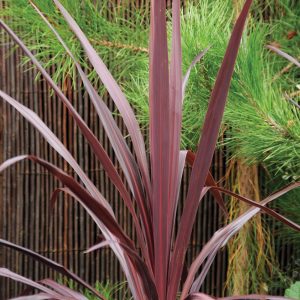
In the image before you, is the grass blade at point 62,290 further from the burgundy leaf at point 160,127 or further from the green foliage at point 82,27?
the green foliage at point 82,27

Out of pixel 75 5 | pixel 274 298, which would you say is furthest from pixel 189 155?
pixel 75 5

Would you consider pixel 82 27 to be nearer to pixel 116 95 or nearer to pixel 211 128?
pixel 116 95

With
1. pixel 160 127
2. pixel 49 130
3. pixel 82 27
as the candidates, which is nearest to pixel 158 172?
pixel 160 127

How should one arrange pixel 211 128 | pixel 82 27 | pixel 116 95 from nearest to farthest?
pixel 211 128
pixel 116 95
pixel 82 27

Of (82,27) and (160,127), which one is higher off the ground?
(82,27)

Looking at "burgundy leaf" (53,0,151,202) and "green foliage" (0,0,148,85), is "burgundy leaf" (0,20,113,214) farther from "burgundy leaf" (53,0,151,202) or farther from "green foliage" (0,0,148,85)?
"green foliage" (0,0,148,85)

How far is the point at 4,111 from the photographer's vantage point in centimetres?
210

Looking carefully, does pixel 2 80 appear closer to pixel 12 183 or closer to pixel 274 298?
pixel 12 183

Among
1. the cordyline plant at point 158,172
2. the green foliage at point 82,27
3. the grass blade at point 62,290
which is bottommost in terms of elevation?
the grass blade at point 62,290

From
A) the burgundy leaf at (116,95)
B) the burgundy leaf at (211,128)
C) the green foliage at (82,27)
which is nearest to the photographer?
the burgundy leaf at (211,128)

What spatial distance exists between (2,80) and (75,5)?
50 cm

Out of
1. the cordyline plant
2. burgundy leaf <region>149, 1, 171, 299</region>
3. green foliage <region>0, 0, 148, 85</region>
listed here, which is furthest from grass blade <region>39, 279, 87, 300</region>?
green foliage <region>0, 0, 148, 85</region>

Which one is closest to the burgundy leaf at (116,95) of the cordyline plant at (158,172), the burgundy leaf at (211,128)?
the cordyline plant at (158,172)

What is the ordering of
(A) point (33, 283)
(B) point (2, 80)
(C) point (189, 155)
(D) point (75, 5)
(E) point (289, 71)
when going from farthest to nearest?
(B) point (2, 80) → (E) point (289, 71) → (D) point (75, 5) → (C) point (189, 155) → (A) point (33, 283)
